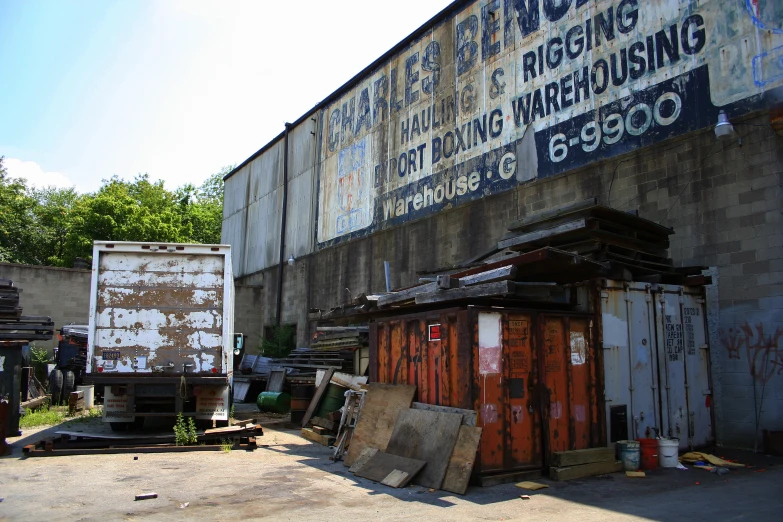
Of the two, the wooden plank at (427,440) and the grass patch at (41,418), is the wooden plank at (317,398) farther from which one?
the grass patch at (41,418)

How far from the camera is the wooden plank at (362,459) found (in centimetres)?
796

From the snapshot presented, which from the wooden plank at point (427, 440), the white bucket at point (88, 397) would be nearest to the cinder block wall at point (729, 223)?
the wooden plank at point (427, 440)

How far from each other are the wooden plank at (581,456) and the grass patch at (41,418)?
34.9 feet

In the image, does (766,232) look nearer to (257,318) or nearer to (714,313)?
(714,313)

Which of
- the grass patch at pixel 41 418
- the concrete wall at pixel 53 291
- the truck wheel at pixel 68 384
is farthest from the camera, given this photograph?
the concrete wall at pixel 53 291

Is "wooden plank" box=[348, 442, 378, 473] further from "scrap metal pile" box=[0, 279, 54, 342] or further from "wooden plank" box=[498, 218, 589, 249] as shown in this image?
"scrap metal pile" box=[0, 279, 54, 342]

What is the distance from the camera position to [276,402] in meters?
15.3

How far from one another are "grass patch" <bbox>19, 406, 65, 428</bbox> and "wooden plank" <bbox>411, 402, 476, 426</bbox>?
8.88 m

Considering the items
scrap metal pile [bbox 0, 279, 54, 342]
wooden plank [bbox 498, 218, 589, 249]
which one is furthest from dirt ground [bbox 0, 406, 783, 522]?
wooden plank [bbox 498, 218, 589, 249]

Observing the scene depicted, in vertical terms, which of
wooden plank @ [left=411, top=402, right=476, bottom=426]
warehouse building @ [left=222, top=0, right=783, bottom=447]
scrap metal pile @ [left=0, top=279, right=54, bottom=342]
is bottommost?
wooden plank @ [left=411, top=402, right=476, bottom=426]

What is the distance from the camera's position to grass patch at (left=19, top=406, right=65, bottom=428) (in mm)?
12425

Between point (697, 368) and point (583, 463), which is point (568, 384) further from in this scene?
point (697, 368)

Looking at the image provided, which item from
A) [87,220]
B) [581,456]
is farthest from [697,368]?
[87,220]

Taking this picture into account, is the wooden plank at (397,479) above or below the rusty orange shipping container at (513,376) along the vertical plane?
below
